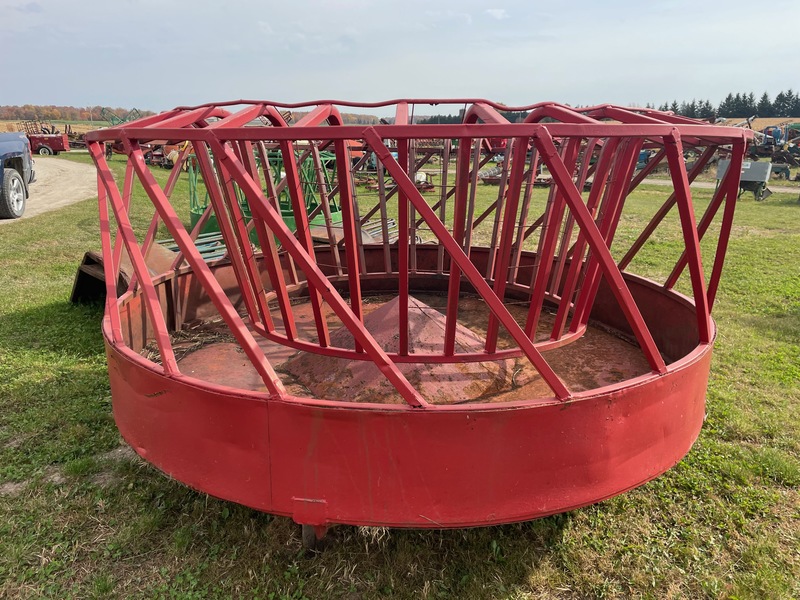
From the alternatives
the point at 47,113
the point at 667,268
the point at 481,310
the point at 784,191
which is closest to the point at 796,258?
the point at 667,268

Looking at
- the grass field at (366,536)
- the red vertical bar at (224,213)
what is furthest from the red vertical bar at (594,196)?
the red vertical bar at (224,213)

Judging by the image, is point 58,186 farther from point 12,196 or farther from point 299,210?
point 299,210

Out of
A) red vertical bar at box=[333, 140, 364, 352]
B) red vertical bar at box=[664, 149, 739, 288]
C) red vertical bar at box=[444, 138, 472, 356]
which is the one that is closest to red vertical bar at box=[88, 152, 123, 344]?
red vertical bar at box=[333, 140, 364, 352]

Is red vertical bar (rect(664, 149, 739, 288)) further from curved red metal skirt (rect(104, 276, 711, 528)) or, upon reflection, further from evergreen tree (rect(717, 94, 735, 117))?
evergreen tree (rect(717, 94, 735, 117))

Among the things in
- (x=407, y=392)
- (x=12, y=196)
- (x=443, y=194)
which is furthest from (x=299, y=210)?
(x=12, y=196)

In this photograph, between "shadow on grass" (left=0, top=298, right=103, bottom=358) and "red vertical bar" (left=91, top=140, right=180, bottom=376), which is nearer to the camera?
"red vertical bar" (left=91, top=140, right=180, bottom=376)

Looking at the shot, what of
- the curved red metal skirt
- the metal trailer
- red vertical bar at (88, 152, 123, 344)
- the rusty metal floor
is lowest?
the metal trailer

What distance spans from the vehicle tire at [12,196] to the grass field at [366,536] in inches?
433

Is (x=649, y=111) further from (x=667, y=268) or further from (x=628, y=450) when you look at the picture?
(x=667, y=268)

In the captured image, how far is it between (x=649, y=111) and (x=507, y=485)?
3.12 meters

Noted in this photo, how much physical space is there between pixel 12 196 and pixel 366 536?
1522 centimetres

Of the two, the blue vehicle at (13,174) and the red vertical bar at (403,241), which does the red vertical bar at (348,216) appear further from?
the blue vehicle at (13,174)

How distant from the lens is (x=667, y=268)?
10766 mm

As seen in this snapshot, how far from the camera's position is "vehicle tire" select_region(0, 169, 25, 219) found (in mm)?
13898
